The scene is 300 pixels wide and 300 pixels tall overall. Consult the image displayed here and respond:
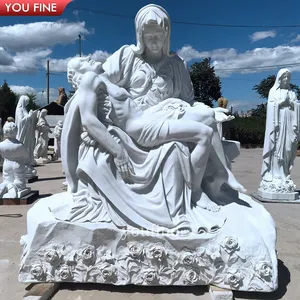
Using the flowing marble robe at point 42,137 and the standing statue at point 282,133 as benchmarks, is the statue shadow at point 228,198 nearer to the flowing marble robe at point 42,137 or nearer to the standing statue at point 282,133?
the standing statue at point 282,133

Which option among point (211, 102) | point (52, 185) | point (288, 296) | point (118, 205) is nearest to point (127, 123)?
point (118, 205)

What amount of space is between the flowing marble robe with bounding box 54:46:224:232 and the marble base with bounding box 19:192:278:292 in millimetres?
99

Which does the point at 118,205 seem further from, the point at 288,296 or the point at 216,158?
the point at 288,296

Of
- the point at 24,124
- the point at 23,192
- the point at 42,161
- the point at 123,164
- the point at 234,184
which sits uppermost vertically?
the point at 24,124

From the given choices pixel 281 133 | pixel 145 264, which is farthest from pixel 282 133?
pixel 145 264

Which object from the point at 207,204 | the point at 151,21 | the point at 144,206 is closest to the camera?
the point at 144,206

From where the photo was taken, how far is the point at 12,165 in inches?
237

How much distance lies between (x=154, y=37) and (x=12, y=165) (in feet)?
13.2

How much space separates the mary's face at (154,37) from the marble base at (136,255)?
1.81m

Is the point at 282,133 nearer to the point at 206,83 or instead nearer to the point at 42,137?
the point at 42,137

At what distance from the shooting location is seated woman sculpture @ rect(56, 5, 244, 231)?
8.94 feet

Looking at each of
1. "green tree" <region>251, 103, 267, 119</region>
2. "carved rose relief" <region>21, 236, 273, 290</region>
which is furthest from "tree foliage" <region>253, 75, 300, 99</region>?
"carved rose relief" <region>21, 236, 273, 290</region>

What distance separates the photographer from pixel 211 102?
95.6 ft

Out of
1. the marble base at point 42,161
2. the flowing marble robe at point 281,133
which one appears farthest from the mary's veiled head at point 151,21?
the marble base at point 42,161
